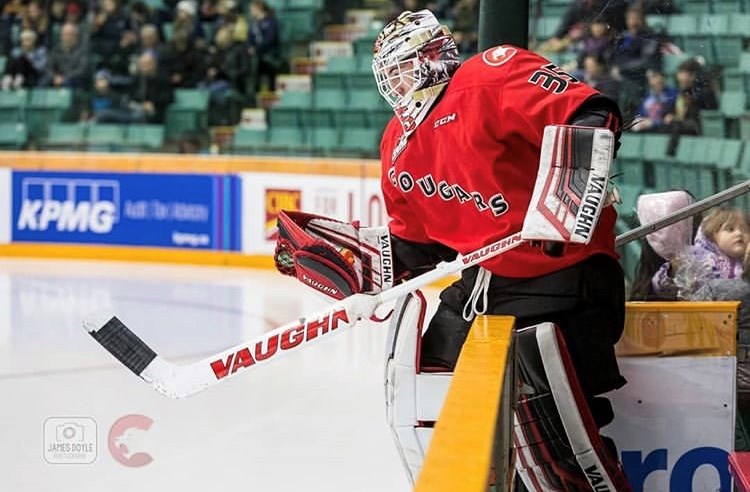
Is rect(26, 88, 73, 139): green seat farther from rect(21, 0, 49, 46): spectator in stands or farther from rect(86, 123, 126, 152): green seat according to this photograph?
rect(21, 0, 49, 46): spectator in stands

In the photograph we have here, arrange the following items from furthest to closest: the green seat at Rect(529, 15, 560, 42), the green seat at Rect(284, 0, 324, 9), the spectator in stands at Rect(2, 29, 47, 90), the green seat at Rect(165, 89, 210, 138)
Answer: the spectator in stands at Rect(2, 29, 47, 90), the green seat at Rect(284, 0, 324, 9), the green seat at Rect(165, 89, 210, 138), the green seat at Rect(529, 15, 560, 42)

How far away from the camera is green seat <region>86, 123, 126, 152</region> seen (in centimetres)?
1050

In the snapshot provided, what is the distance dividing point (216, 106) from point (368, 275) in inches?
291

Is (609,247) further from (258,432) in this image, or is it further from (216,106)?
(216,106)

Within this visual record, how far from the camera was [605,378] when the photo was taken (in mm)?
2879

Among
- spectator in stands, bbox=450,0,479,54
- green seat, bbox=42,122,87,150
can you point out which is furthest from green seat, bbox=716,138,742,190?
green seat, bbox=42,122,87,150

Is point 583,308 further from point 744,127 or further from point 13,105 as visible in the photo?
point 13,105

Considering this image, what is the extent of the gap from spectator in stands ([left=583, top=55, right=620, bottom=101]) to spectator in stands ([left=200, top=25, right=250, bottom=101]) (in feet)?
22.1

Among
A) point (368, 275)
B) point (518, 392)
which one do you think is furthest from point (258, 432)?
point (518, 392)

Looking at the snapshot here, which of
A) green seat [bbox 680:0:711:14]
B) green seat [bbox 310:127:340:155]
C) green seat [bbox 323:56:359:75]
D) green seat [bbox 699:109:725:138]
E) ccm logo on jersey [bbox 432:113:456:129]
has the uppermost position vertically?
green seat [bbox 680:0:711:14]

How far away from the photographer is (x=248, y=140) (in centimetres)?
1011

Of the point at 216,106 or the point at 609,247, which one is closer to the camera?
the point at 609,247

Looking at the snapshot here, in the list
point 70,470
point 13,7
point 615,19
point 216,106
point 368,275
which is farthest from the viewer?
point 13,7

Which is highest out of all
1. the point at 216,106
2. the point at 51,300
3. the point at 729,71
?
the point at 729,71
